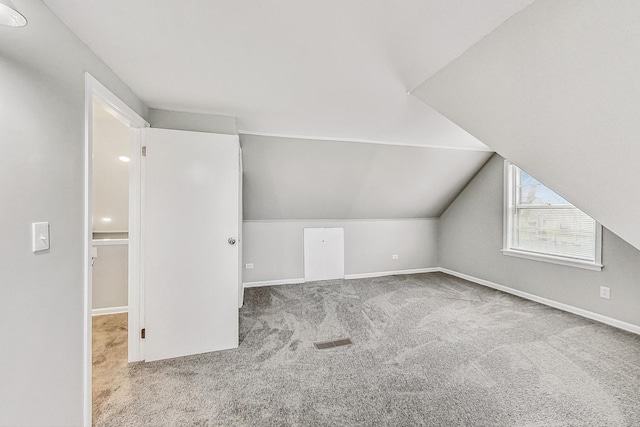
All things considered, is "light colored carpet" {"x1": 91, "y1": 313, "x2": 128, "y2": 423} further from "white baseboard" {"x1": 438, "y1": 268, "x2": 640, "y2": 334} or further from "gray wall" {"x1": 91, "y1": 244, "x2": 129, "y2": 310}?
"white baseboard" {"x1": 438, "y1": 268, "x2": 640, "y2": 334}

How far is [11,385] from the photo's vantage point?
101 cm

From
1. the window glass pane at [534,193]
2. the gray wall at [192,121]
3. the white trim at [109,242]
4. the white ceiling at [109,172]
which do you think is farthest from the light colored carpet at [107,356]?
the window glass pane at [534,193]

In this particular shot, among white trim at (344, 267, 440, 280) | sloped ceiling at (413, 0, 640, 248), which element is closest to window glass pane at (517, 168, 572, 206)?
sloped ceiling at (413, 0, 640, 248)

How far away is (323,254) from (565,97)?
3790 millimetres

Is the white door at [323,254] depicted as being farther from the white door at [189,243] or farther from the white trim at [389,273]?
the white door at [189,243]

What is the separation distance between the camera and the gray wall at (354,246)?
4.45 m

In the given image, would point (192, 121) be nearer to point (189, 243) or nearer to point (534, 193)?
point (189, 243)

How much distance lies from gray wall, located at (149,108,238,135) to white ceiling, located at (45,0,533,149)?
74 millimetres

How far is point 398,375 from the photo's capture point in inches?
81.4

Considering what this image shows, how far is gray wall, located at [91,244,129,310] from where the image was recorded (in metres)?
3.21

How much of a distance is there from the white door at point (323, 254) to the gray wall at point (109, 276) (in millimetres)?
2538

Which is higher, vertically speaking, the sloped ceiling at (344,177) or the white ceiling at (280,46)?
the white ceiling at (280,46)

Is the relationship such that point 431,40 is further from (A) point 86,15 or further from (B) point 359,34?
(A) point 86,15

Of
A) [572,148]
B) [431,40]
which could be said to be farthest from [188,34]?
[572,148]
